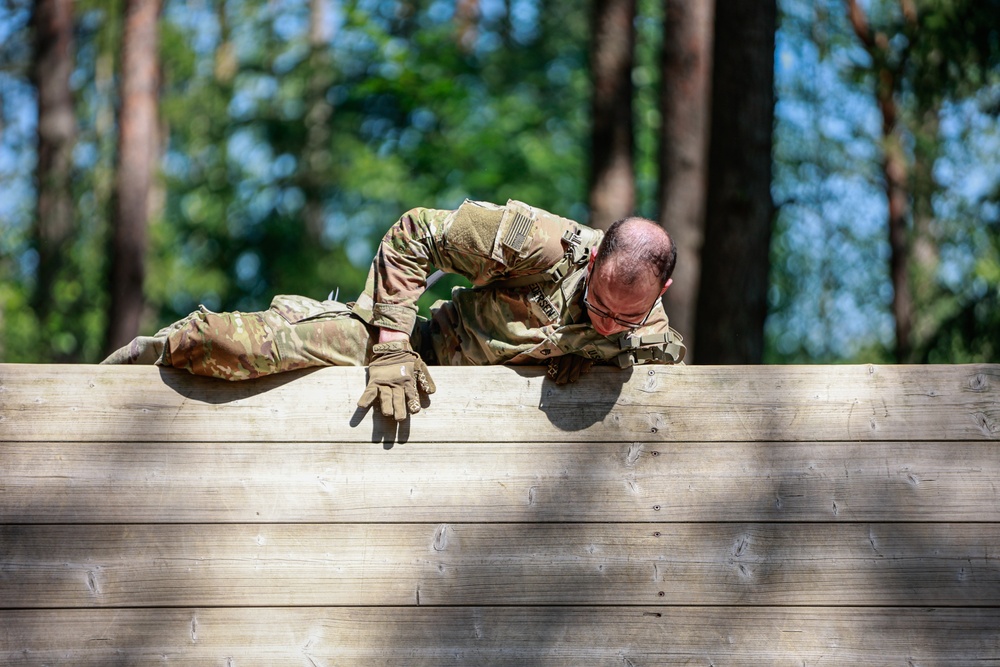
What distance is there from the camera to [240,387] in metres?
2.75

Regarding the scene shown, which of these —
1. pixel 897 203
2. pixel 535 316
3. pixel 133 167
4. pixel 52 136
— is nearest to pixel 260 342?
pixel 535 316

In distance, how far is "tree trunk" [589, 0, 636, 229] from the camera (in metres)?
7.87

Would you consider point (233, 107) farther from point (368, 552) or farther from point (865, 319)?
point (368, 552)

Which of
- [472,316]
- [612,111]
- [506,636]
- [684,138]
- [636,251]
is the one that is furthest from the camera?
[612,111]

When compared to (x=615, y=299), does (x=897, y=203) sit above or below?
above

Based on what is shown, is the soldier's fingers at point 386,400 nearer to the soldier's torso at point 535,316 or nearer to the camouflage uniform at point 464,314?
the camouflage uniform at point 464,314

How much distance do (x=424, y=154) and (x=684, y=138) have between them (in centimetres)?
728

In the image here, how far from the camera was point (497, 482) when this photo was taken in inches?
107

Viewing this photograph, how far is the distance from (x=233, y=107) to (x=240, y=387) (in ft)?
51.6

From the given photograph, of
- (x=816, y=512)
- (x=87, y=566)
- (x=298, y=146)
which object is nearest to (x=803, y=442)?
(x=816, y=512)

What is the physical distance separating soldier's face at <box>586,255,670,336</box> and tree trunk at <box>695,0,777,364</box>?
299cm

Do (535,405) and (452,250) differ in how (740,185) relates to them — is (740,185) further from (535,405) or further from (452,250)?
(535,405)

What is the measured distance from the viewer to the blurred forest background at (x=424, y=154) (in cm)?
802

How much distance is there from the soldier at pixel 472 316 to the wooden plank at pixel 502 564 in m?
0.43
